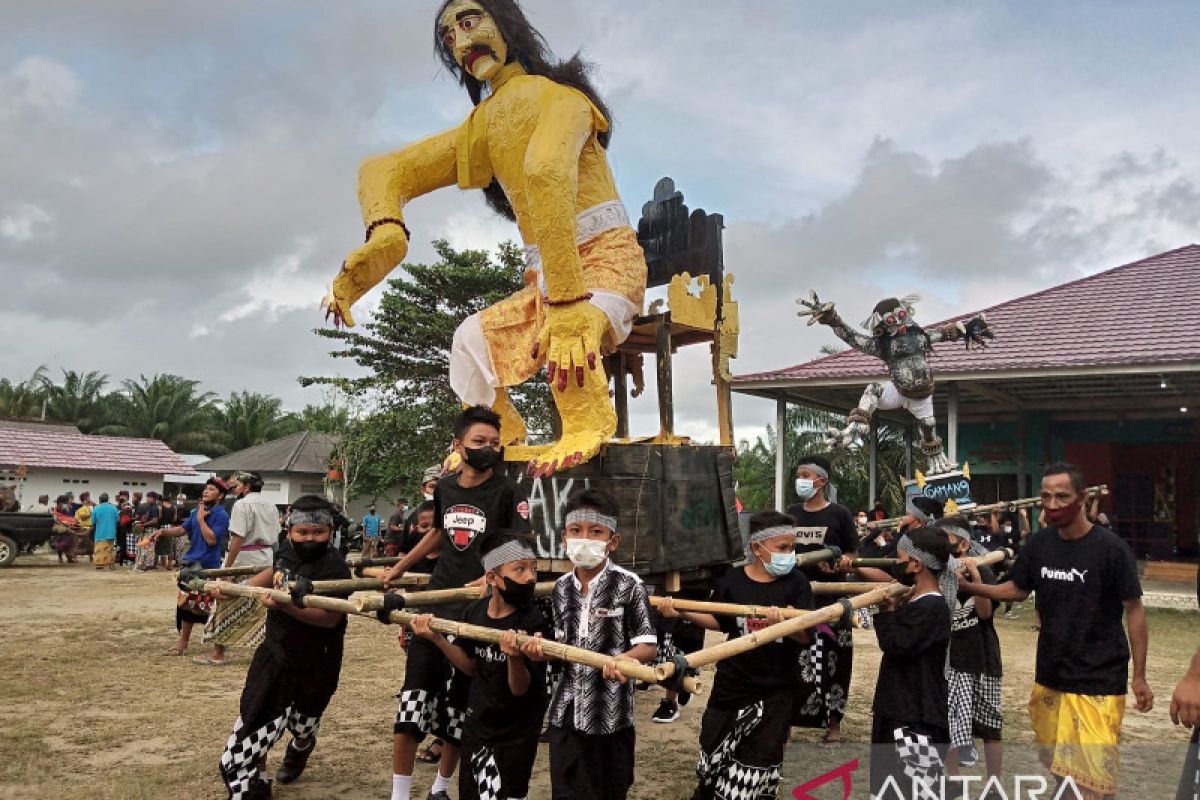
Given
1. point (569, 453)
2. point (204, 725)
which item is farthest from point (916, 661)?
point (204, 725)

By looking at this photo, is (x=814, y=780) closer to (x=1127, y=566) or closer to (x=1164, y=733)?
(x=1127, y=566)

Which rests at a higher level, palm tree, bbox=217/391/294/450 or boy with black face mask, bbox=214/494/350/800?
palm tree, bbox=217/391/294/450

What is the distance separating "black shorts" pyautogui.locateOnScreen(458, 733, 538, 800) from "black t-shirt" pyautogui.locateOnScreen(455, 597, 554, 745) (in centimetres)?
2

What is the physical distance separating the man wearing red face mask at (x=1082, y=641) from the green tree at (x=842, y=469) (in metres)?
12.2

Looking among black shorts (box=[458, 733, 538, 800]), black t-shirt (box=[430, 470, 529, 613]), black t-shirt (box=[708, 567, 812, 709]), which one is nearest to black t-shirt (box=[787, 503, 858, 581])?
black t-shirt (box=[708, 567, 812, 709])

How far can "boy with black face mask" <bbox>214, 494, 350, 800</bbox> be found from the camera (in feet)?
12.8

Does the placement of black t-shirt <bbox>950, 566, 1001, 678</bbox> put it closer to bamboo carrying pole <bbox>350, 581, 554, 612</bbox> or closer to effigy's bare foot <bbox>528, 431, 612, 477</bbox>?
effigy's bare foot <bbox>528, 431, 612, 477</bbox>

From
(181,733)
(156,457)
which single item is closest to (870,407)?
(181,733)

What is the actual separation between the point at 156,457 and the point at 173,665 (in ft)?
74.9

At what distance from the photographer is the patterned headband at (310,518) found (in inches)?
161

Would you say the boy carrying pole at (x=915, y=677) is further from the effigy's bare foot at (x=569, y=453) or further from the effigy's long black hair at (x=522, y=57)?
the effigy's long black hair at (x=522, y=57)

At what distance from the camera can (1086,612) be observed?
3.48 metres

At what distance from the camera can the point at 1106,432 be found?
14953 millimetres

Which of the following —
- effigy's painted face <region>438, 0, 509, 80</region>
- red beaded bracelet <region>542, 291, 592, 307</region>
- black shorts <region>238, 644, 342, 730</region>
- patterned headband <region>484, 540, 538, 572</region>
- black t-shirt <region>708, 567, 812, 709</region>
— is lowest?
black shorts <region>238, 644, 342, 730</region>
